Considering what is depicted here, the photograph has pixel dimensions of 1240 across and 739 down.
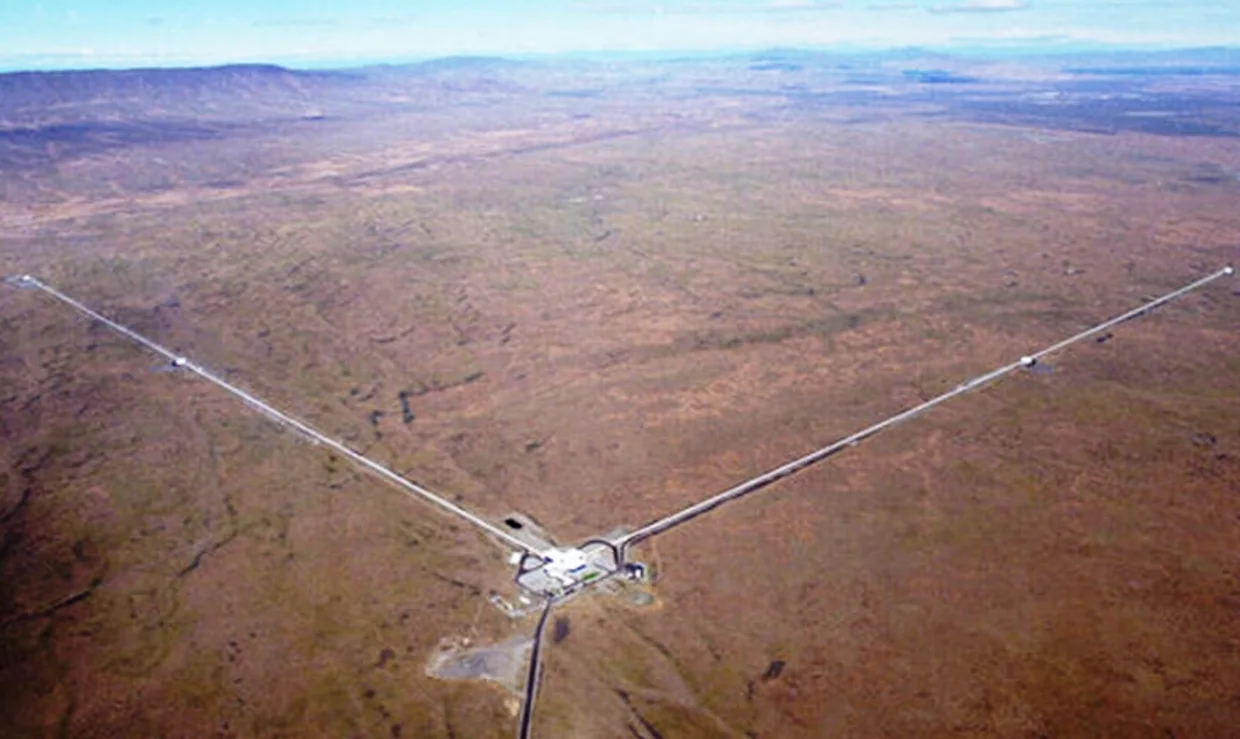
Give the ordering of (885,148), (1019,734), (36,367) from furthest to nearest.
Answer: (885,148)
(36,367)
(1019,734)

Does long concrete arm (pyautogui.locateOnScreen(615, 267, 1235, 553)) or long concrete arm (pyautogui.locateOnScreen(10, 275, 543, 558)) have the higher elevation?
long concrete arm (pyautogui.locateOnScreen(10, 275, 543, 558))

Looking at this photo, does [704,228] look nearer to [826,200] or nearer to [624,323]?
[826,200]

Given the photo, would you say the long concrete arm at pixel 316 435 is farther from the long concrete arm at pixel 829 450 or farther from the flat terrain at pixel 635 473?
the long concrete arm at pixel 829 450

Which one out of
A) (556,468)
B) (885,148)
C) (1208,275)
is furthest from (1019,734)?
(885,148)

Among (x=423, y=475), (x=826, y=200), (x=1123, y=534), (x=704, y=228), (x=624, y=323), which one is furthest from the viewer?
(x=826, y=200)

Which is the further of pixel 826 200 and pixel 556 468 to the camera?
pixel 826 200

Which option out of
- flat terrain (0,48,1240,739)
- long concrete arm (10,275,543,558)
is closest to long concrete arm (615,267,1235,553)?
flat terrain (0,48,1240,739)

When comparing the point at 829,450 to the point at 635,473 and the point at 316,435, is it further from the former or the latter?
the point at 316,435

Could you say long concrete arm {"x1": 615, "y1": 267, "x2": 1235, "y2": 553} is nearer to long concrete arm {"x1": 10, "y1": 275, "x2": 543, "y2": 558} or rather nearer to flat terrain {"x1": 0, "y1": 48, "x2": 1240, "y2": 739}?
flat terrain {"x1": 0, "y1": 48, "x2": 1240, "y2": 739}
